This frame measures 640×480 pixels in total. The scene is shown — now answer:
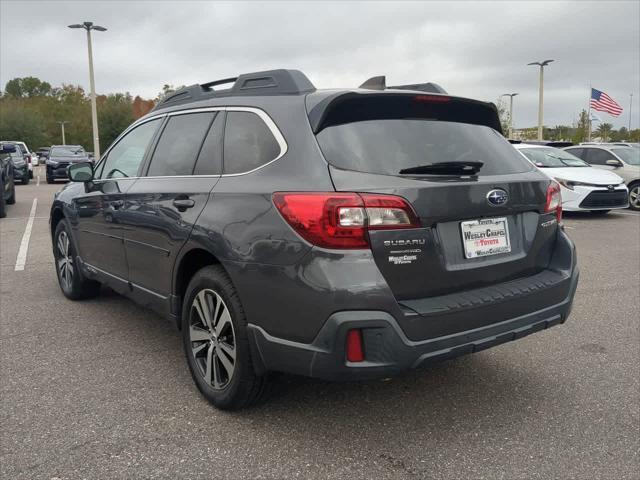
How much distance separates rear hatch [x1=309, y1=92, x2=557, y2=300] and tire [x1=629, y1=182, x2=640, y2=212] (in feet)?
39.8

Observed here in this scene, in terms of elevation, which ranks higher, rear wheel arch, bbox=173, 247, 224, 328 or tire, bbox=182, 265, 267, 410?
rear wheel arch, bbox=173, 247, 224, 328

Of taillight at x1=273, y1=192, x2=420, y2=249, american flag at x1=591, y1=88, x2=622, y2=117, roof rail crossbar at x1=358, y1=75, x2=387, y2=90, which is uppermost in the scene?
american flag at x1=591, y1=88, x2=622, y2=117

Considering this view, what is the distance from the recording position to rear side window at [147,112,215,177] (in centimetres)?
350

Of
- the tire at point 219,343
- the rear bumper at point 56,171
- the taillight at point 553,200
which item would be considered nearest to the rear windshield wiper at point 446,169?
the taillight at point 553,200

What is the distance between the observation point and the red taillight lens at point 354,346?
2.48m

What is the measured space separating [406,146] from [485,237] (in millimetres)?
585

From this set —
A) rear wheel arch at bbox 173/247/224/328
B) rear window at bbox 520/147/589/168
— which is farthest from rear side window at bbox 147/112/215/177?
rear window at bbox 520/147/589/168

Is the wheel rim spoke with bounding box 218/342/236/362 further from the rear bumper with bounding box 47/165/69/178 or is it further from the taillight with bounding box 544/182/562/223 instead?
the rear bumper with bounding box 47/165/69/178

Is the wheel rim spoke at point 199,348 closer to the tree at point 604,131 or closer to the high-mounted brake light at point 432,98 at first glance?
the high-mounted brake light at point 432,98

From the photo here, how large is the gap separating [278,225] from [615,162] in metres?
13.6

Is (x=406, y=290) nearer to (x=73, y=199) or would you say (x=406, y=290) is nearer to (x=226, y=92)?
(x=226, y=92)

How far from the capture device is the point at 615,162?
14023 mm

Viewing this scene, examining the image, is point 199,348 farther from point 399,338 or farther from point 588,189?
point 588,189

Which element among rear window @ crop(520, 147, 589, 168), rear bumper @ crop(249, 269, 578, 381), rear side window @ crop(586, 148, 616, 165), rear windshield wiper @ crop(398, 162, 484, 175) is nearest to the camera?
rear bumper @ crop(249, 269, 578, 381)
